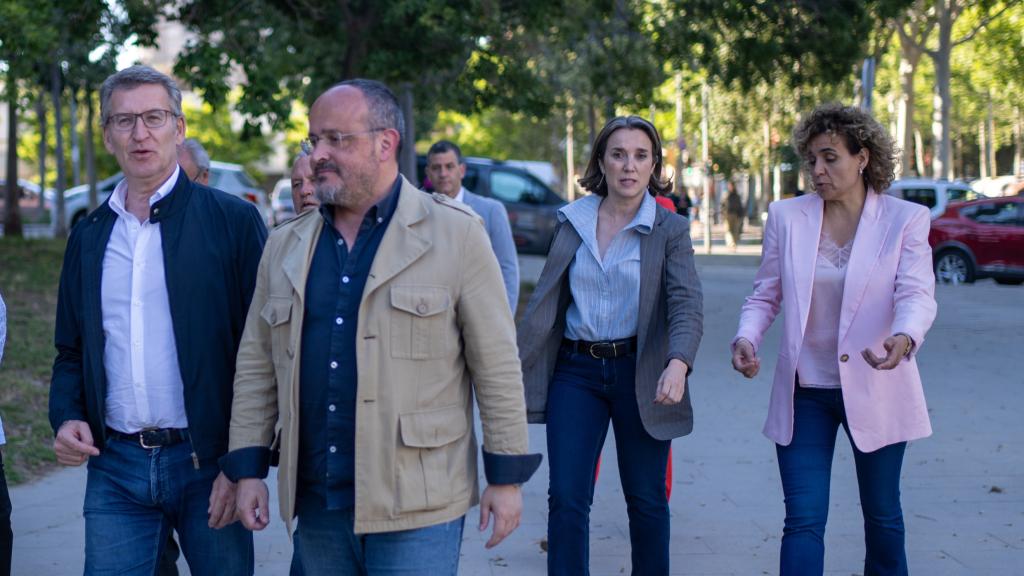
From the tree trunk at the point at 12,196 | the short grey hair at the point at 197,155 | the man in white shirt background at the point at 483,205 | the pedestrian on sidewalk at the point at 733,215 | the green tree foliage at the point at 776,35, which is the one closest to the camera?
the short grey hair at the point at 197,155

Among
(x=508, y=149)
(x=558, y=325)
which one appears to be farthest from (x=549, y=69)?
(x=508, y=149)

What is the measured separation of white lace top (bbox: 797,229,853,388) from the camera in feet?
14.4

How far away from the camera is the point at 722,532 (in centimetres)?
628

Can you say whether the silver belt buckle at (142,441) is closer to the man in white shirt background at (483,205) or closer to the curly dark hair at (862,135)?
the curly dark hair at (862,135)

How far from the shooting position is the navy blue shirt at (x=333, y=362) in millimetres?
2998

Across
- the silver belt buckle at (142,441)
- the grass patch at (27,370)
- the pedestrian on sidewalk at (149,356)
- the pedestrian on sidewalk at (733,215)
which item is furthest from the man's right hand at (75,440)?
the pedestrian on sidewalk at (733,215)

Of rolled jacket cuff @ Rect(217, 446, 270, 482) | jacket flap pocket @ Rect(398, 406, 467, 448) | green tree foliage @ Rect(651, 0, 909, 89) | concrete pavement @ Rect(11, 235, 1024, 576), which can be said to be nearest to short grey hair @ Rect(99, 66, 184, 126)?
rolled jacket cuff @ Rect(217, 446, 270, 482)

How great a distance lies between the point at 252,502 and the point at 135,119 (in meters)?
1.07

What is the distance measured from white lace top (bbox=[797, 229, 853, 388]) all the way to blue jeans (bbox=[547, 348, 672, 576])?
0.59 metres

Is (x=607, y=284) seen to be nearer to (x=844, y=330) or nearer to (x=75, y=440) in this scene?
(x=844, y=330)

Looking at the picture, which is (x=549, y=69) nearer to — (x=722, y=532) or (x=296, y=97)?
(x=296, y=97)

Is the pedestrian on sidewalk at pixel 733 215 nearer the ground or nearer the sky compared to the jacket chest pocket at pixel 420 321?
nearer the sky

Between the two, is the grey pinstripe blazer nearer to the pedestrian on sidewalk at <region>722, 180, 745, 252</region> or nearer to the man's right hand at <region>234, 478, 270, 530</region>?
the man's right hand at <region>234, 478, 270, 530</region>

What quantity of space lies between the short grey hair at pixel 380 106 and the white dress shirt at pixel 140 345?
0.73m
